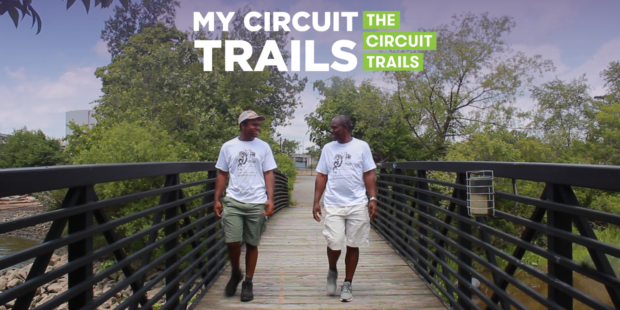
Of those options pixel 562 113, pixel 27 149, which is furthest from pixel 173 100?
pixel 27 149

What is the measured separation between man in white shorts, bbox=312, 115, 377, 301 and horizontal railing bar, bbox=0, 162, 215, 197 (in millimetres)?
1601

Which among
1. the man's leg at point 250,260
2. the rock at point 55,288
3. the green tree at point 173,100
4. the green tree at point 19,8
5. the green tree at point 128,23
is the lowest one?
the rock at point 55,288

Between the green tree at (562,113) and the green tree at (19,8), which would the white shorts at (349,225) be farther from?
the green tree at (562,113)

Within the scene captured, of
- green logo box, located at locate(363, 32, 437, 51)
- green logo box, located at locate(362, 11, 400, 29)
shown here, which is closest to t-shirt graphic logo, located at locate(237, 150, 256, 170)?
green logo box, located at locate(362, 11, 400, 29)

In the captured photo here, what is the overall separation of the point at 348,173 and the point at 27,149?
171ft

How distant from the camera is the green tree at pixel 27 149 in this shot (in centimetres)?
4597

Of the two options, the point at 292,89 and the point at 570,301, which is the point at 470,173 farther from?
the point at 292,89

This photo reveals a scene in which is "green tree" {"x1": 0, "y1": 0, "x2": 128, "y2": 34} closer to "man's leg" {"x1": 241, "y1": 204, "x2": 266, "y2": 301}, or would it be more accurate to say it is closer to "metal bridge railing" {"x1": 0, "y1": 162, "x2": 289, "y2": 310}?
"metal bridge railing" {"x1": 0, "y1": 162, "x2": 289, "y2": 310}

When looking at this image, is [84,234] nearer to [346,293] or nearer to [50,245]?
[50,245]

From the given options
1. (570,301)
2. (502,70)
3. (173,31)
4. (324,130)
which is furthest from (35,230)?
(570,301)

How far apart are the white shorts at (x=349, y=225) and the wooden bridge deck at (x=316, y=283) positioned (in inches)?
19.6

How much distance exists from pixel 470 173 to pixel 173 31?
33.7 metres

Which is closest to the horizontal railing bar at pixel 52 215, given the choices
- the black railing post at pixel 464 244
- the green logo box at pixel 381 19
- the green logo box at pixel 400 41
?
the black railing post at pixel 464 244

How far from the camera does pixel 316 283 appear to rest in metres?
4.41
